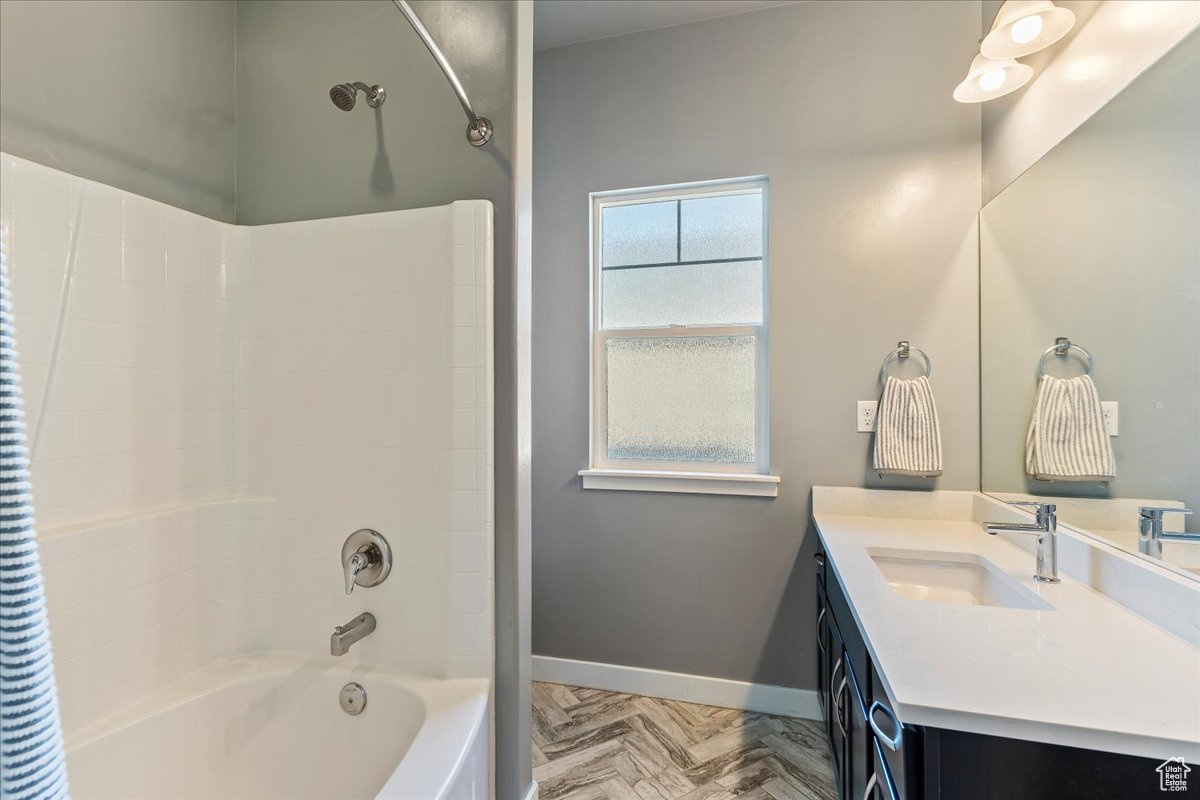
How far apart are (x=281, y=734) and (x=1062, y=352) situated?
92.4 inches

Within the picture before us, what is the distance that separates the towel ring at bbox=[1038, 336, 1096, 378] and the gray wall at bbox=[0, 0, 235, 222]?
2478mm

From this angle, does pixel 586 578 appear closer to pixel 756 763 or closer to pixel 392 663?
pixel 756 763

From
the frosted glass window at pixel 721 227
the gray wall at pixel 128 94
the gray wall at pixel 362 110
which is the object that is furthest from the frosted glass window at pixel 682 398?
the gray wall at pixel 128 94

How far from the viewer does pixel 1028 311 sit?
1664 mm

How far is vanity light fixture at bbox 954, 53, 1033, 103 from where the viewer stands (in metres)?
1.58

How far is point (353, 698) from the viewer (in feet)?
4.30

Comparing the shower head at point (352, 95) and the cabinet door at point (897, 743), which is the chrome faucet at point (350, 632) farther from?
the shower head at point (352, 95)

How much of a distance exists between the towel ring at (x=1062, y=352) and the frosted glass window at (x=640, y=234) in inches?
53.0

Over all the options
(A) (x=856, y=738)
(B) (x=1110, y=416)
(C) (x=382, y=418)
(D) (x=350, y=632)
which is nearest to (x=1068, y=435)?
(B) (x=1110, y=416)

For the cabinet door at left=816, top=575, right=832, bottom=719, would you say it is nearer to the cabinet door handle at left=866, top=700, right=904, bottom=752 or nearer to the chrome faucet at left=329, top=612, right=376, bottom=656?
the cabinet door handle at left=866, top=700, right=904, bottom=752

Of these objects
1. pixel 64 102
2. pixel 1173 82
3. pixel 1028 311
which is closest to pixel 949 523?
pixel 1028 311

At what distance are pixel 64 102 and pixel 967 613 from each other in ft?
7.43

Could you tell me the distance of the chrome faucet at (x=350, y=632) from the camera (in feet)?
4.12

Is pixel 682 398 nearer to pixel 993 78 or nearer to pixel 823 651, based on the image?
pixel 823 651
